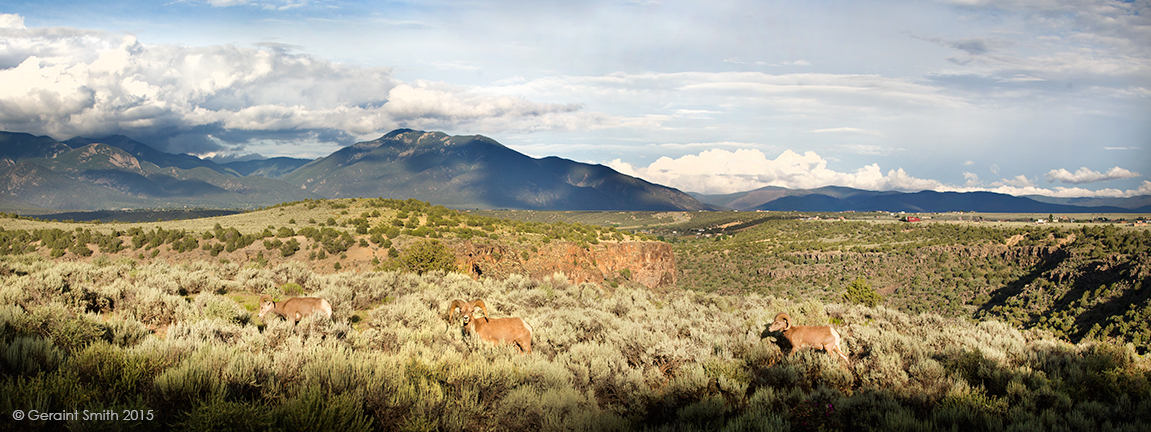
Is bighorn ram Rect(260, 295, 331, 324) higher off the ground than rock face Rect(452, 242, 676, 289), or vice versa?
bighorn ram Rect(260, 295, 331, 324)

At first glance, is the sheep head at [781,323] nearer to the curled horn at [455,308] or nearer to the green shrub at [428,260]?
the curled horn at [455,308]

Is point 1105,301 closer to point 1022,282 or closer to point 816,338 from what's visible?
point 1022,282

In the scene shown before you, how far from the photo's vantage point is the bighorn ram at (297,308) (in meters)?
8.66

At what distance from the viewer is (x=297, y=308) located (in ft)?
28.7

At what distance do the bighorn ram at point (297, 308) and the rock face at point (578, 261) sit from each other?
14320mm

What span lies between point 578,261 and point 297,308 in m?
24.4

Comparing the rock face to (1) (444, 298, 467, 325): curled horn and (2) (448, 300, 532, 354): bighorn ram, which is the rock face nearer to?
(1) (444, 298, 467, 325): curled horn

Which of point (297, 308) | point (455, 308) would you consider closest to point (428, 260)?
point (455, 308)

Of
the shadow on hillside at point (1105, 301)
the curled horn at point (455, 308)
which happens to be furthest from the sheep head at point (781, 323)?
the shadow on hillside at point (1105, 301)

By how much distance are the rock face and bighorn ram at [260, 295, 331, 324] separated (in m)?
14.3

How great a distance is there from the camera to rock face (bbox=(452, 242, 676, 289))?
89.5 feet

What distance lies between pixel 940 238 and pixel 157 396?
83.2 metres

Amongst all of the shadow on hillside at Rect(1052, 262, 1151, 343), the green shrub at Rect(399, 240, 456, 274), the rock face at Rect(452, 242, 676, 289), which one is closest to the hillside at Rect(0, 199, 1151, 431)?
the green shrub at Rect(399, 240, 456, 274)

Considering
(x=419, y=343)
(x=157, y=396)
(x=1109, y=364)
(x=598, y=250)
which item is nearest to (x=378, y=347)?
(x=419, y=343)
